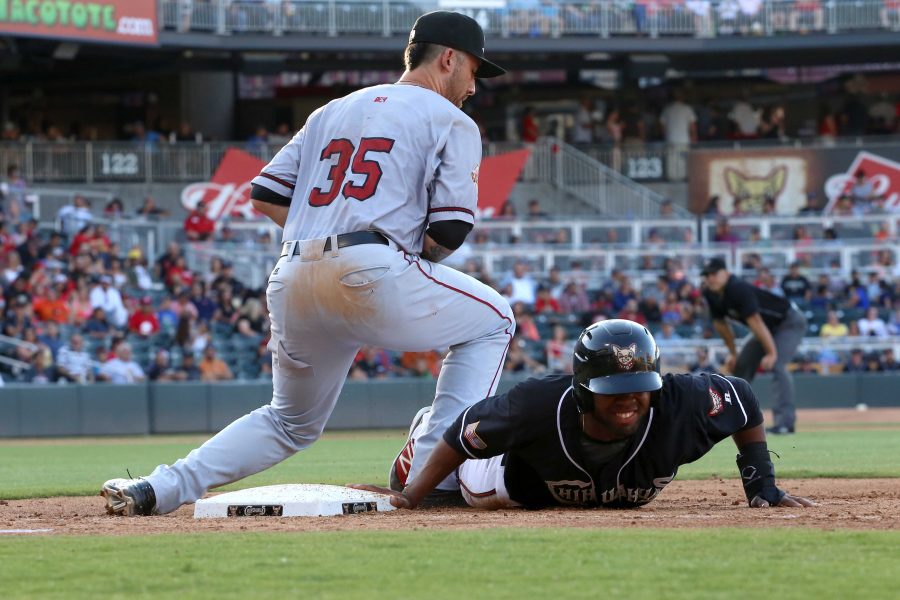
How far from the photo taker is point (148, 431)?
18109 mm

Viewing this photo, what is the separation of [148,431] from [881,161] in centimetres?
1654

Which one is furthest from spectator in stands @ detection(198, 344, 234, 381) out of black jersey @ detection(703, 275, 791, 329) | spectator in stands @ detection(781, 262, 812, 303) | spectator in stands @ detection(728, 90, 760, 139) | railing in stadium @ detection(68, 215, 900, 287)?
spectator in stands @ detection(728, 90, 760, 139)

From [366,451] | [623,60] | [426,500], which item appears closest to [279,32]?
[623,60]

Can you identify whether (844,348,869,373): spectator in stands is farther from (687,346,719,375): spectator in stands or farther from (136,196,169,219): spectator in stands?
→ (136,196,169,219): spectator in stands

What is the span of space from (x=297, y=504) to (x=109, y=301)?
13858mm

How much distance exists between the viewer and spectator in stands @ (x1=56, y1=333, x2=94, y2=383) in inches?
710

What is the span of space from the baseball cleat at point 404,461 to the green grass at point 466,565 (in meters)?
1.16

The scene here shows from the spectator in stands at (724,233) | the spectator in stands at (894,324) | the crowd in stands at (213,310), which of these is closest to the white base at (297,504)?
the crowd in stands at (213,310)

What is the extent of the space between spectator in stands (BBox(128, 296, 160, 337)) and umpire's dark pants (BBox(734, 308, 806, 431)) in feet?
29.2

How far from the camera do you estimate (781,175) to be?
27.9 meters

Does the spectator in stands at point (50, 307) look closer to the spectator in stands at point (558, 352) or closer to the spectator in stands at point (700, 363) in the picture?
the spectator in stands at point (558, 352)

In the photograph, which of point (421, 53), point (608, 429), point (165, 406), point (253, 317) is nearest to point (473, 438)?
point (608, 429)

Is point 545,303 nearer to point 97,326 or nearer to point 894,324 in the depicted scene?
point 894,324

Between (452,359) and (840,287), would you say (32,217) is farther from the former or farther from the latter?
(452,359)
